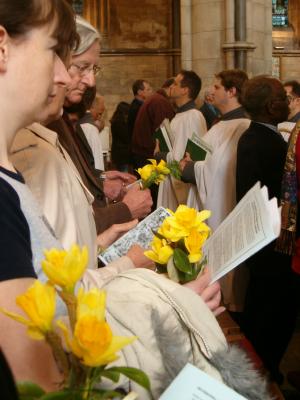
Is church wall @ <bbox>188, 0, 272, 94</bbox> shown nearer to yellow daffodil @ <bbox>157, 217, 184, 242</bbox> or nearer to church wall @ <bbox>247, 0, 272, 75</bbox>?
church wall @ <bbox>247, 0, 272, 75</bbox>

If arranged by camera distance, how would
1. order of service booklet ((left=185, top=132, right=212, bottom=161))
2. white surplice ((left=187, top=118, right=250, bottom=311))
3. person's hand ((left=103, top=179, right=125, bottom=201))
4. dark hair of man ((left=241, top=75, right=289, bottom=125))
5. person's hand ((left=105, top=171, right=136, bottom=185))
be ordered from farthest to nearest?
order of service booklet ((left=185, top=132, right=212, bottom=161)) < white surplice ((left=187, top=118, right=250, bottom=311)) < dark hair of man ((left=241, top=75, right=289, bottom=125)) < person's hand ((left=105, top=171, right=136, bottom=185)) < person's hand ((left=103, top=179, right=125, bottom=201))

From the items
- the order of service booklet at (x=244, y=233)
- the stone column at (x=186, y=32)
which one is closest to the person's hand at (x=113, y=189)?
the order of service booklet at (x=244, y=233)

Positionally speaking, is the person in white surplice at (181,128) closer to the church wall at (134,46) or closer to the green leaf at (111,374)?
the green leaf at (111,374)

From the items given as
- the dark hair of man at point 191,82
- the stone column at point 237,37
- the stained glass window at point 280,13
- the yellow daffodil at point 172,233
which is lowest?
the yellow daffodil at point 172,233

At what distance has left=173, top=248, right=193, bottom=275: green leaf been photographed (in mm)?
1698

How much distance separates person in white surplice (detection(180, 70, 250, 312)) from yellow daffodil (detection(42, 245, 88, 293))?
3815mm

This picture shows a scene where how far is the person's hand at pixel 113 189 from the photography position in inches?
146

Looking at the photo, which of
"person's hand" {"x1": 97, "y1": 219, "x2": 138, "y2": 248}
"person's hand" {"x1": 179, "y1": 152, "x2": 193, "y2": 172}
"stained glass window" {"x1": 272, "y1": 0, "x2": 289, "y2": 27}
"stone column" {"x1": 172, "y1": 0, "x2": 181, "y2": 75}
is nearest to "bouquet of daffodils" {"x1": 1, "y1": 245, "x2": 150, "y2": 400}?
"person's hand" {"x1": 97, "y1": 219, "x2": 138, "y2": 248}

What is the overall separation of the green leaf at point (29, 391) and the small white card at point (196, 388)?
0.90 feet

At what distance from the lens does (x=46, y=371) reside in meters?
1.02

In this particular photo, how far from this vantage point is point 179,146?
6.51m

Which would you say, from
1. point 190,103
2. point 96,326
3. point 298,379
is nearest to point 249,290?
point 298,379

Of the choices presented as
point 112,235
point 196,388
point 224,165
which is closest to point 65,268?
point 196,388

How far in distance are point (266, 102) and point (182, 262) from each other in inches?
108
